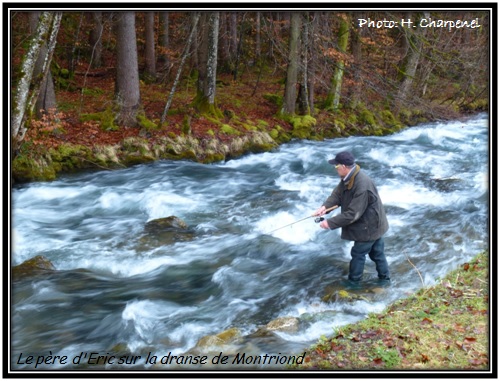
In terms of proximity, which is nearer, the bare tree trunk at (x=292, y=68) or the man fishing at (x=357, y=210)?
the man fishing at (x=357, y=210)

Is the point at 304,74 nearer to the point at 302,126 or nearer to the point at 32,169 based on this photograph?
the point at 302,126

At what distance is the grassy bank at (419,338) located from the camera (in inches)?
201

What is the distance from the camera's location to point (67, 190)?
523 inches

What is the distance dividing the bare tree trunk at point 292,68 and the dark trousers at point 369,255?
13163mm

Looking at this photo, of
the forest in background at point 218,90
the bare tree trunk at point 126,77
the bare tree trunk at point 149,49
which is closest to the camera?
the forest in background at point 218,90

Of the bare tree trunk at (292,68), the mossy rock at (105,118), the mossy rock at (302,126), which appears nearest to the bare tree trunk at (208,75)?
the bare tree trunk at (292,68)

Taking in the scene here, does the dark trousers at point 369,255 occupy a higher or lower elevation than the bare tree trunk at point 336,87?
lower

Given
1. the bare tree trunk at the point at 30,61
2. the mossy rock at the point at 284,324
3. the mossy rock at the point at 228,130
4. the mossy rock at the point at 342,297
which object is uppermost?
the bare tree trunk at the point at 30,61

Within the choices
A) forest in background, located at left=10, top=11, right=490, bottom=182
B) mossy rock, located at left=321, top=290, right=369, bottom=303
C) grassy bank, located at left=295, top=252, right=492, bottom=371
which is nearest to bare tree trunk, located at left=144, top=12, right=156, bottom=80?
forest in background, located at left=10, top=11, right=490, bottom=182

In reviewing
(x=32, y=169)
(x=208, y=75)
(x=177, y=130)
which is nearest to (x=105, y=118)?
(x=177, y=130)

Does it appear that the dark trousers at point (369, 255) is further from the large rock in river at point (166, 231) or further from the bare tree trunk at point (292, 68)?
the bare tree trunk at point (292, 68)

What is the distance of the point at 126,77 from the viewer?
16.9m

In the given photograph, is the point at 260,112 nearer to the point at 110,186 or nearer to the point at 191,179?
the point at 191,179

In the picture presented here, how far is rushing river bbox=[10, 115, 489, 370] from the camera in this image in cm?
694
